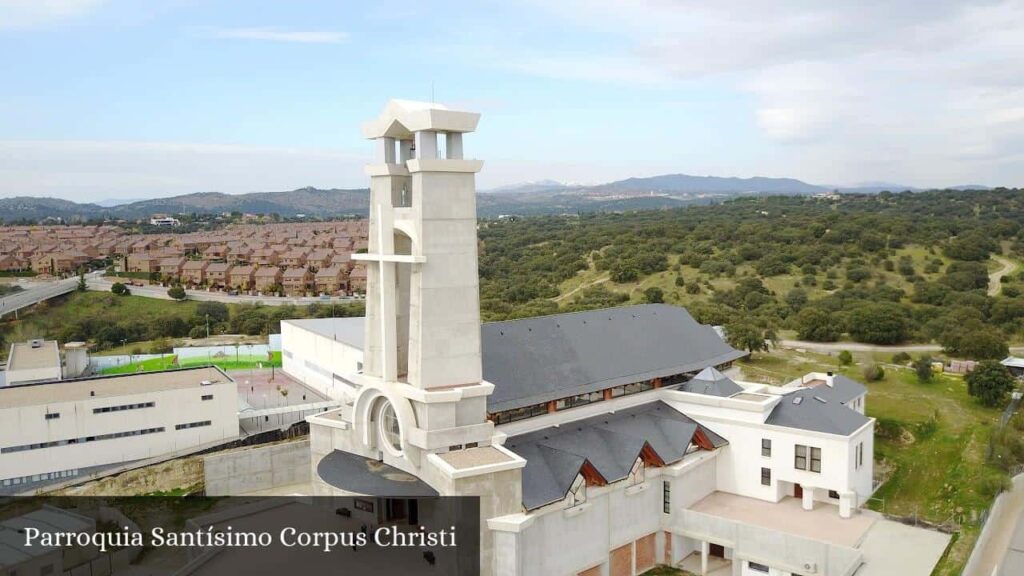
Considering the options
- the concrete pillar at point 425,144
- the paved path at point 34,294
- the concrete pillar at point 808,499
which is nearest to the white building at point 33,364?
the paved path at point 34,294

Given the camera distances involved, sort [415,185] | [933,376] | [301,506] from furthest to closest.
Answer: [933,376]
[301,506]
[415,185]

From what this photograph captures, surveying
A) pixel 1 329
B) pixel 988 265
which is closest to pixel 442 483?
pixel 1 329

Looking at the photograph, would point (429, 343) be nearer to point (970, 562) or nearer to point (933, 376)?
point (970, 562)

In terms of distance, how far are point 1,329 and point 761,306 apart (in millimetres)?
69012

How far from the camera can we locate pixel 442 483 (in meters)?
21.0

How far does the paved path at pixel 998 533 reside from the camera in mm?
24663

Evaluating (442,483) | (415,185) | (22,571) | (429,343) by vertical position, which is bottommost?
(22,571)

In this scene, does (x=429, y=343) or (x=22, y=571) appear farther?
(x=22, y=571)

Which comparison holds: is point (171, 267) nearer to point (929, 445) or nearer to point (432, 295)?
point (432, 295)

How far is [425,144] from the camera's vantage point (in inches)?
882

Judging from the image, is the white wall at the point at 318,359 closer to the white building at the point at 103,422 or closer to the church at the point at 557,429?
the white building at the point at 103,422

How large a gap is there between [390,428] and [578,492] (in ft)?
21.6

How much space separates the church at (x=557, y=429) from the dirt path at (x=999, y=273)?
45956 millimetres

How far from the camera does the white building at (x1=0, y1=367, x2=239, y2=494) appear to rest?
34312 mm
